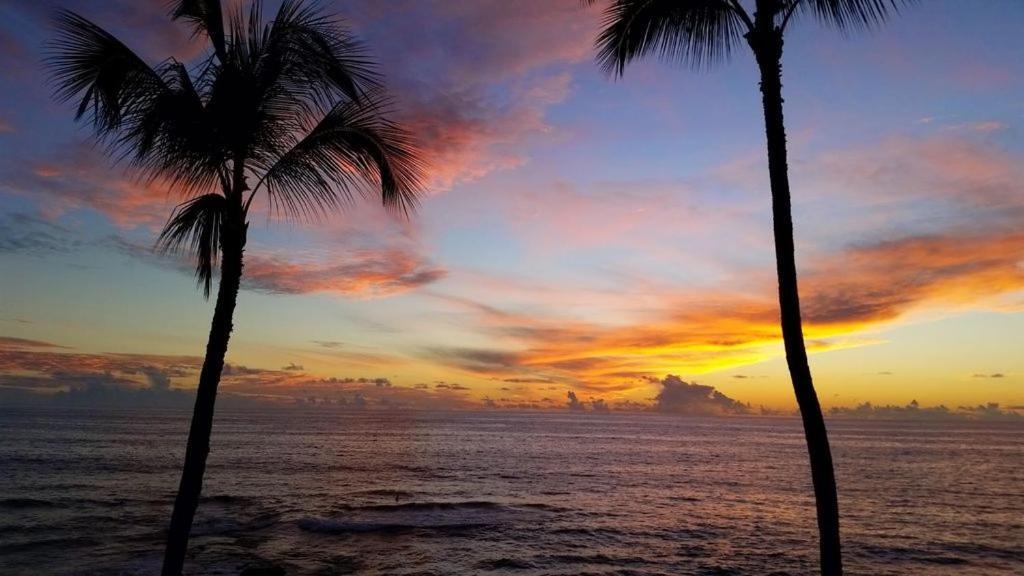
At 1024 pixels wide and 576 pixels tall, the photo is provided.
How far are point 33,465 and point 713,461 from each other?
7007 cm

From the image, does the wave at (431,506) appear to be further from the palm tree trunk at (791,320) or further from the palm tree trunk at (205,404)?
the palm tree trunk at (791,320)

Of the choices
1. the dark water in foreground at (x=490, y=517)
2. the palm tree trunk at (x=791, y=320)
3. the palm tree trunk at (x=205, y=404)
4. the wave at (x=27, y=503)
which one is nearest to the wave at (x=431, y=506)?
the dark water in foreground at (x=490, y=517)

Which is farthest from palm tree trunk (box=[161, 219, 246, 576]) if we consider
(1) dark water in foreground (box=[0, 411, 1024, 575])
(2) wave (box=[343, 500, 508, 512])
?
(2) wave (box=[343, 500, 508, 512])

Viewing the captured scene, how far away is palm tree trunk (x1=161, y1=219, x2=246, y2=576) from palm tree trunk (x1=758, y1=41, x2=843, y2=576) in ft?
22.7

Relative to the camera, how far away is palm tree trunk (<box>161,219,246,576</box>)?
7.43 m

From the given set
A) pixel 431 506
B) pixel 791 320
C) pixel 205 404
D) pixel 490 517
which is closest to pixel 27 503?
pixel 431 506

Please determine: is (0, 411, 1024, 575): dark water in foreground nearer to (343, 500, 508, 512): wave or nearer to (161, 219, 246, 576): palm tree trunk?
(343, 500, 508, 512): wave

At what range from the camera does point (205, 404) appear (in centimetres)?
775

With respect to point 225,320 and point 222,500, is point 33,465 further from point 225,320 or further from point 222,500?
point 225,320

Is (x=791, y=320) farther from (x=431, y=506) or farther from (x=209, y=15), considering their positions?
(x=431, y=506)

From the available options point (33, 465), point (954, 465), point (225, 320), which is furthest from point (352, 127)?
point (954, 465)

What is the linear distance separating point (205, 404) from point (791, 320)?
7.31 metres

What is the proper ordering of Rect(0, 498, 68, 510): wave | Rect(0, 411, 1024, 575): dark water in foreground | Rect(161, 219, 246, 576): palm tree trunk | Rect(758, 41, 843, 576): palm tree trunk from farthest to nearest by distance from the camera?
Rect(0, 498, 68, 510): wave < Rect(0, 411, 1024, 575): dark water in foreground < Rect(161, 219, 246, 576): palm tree trunk < Rect(758, 41, 843, 576): palm tree trunk

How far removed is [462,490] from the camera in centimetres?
4238
